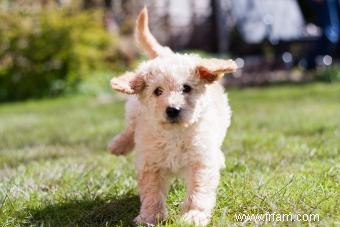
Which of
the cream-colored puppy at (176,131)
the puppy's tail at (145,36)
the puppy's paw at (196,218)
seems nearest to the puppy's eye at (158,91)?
the cream-colored puppy at (176,131)

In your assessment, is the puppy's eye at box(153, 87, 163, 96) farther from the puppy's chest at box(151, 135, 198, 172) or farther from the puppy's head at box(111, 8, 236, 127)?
the puppy's chest at box(151, 135, 198, 172)

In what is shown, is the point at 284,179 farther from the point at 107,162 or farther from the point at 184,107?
the point at 107,162

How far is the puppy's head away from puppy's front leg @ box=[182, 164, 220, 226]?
10.9 inches

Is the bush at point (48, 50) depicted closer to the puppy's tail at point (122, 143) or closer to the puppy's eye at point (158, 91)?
the puppy's tail at point (122, 143)

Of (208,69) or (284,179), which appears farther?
(284,179)

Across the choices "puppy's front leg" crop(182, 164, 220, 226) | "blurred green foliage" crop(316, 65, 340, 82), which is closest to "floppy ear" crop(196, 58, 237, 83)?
"puppy's front leg" crop(182, 164, 220, 226)

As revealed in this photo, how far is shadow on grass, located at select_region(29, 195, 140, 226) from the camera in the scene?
3549 millimetres

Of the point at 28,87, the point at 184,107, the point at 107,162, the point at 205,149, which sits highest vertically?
the point at 184,107

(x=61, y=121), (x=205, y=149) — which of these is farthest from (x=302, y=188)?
(x=61, y=121)

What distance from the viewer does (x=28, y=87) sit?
42.8ft

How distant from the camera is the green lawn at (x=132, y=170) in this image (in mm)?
3525

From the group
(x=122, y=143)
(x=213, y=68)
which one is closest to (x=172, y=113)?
(x=213, y=68)

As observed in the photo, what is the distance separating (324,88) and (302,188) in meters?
7.16

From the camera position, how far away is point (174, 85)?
136 inches
